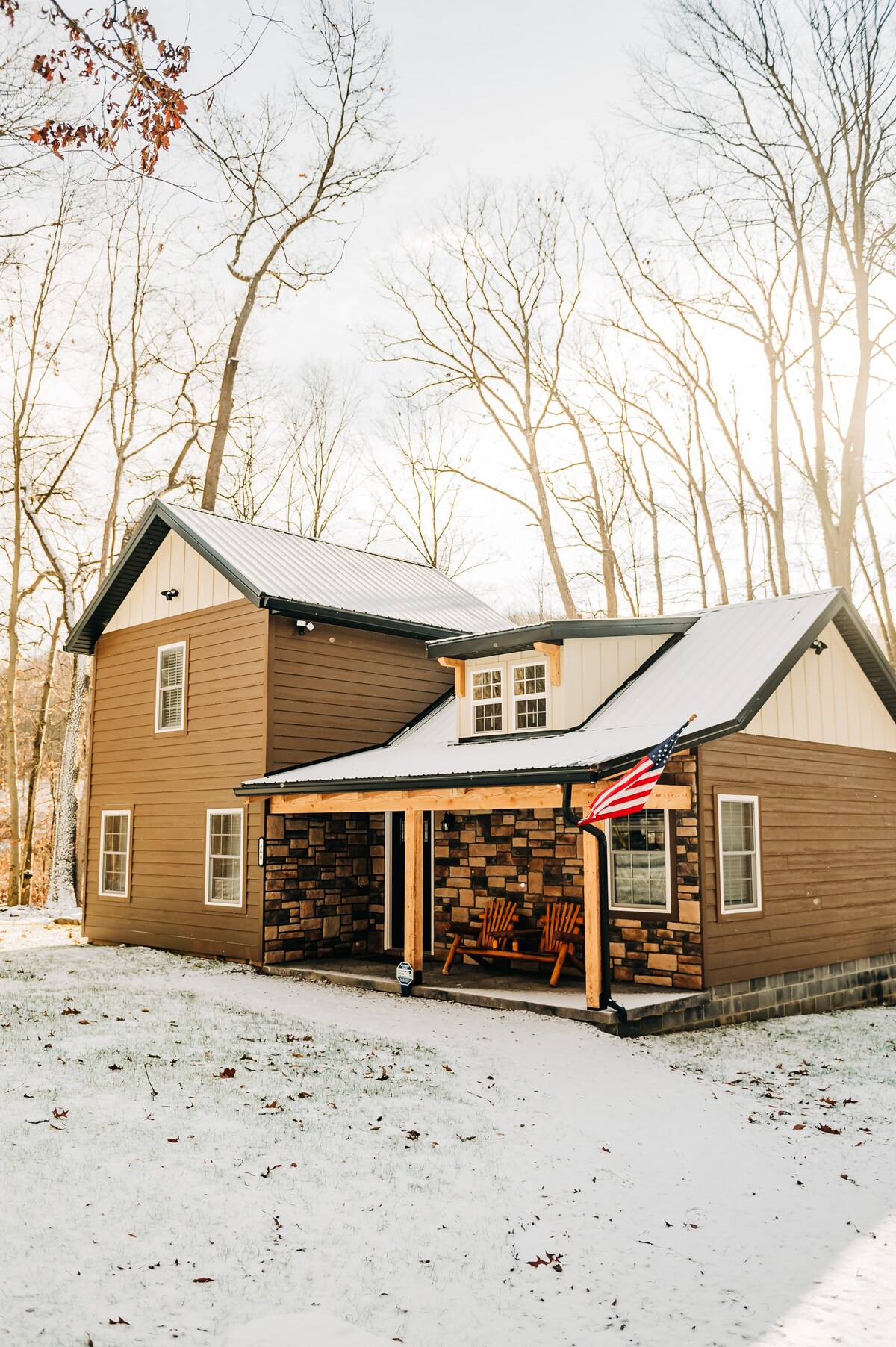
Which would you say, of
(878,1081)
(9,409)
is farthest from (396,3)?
(9,409)

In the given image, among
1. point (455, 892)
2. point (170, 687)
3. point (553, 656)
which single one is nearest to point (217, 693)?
point (170, 687)

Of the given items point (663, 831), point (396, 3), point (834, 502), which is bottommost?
point (663, 831)

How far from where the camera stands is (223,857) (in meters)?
14.1

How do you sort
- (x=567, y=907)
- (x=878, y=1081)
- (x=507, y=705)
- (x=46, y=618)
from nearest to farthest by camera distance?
(x=878, y=1081) < (x=567, y=907) < (x=507, y=705) < (x=46, y=618)

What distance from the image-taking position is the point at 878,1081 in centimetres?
889

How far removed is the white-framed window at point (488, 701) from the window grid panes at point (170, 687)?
4.73 meters

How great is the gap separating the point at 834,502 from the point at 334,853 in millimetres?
15750

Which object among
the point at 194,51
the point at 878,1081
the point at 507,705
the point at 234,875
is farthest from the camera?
the point at 234,875

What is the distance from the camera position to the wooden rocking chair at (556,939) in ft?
36.6

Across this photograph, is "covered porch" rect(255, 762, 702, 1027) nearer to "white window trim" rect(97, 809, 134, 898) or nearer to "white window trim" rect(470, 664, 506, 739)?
"white window trim" rect(470, 664, 506, 739)

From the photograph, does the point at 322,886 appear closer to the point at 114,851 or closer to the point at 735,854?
the point at 114,851

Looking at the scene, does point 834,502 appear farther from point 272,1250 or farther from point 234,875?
point 272,1250

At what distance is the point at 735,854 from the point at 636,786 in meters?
2.91

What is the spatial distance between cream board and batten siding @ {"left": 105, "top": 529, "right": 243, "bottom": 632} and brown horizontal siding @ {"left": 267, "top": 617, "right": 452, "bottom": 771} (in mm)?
1242
